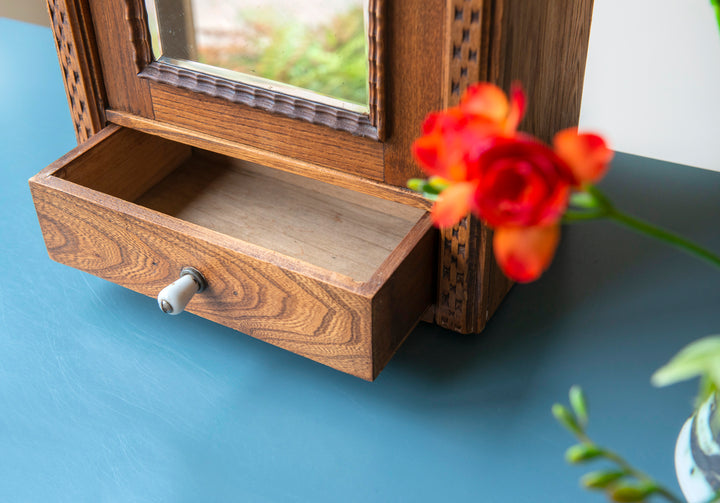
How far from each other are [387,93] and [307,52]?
0.25ft

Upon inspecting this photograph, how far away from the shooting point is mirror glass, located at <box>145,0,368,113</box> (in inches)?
24.6

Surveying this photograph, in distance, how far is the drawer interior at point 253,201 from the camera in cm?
77

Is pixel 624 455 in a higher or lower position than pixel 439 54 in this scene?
lower

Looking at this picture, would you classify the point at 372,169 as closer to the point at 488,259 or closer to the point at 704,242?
the point at 488,259

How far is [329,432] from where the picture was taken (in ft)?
2.17

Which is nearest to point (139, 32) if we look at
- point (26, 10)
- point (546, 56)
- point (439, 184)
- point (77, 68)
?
point (77, 68)

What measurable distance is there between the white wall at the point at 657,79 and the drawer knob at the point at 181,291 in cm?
54

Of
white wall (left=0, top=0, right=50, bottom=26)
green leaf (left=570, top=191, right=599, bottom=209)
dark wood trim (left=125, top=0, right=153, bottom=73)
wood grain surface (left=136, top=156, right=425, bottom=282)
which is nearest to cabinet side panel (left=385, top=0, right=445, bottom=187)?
wood grain surface (left=136, top=156, right=425, bottom=282)

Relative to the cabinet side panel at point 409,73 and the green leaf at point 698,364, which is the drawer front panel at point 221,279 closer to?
the cabinet side panel at point 409,73

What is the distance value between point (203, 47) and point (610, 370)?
46 centimetres

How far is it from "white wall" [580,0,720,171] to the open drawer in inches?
12.2

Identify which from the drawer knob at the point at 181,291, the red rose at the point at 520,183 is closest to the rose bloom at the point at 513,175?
the red rose at the point at 520,183

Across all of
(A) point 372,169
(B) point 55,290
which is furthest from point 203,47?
(B) point 55,290

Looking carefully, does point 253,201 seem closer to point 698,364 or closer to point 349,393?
point 349,393
